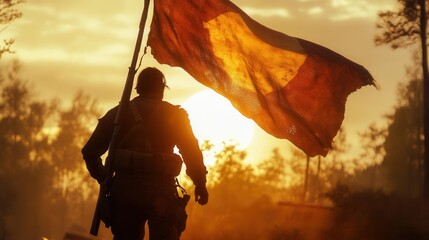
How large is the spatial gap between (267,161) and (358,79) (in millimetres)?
73707

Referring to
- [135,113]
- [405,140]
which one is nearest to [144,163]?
[135,113]

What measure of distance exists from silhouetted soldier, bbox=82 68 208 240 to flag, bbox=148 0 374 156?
1.14m

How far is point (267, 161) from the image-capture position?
8100cm

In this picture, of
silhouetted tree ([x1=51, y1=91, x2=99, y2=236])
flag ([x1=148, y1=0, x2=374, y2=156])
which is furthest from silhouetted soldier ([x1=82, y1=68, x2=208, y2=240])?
silhouetted tree ([x1=51, y1=91, x2=99, y2=236])

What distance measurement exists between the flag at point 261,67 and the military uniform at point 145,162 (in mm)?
1174

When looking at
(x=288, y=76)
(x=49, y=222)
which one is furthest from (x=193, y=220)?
(x=49, y=222)

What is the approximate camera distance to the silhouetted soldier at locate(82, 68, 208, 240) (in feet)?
20.6

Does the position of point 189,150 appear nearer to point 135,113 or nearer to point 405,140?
point 135,113

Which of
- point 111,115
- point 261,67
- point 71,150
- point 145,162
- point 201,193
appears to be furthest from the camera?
point 71,150

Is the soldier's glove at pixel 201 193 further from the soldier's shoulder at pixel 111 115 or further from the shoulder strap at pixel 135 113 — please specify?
the soldier's shoulder at pixel 111 115

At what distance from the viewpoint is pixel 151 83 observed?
6574 millimetres

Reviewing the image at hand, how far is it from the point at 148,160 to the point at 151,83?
685mm

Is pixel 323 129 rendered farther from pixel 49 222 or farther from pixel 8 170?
pixel 49 222

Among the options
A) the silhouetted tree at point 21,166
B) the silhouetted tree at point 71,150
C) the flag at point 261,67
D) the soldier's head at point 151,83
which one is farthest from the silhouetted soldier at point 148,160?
the silhouetted tree at point 71,150
